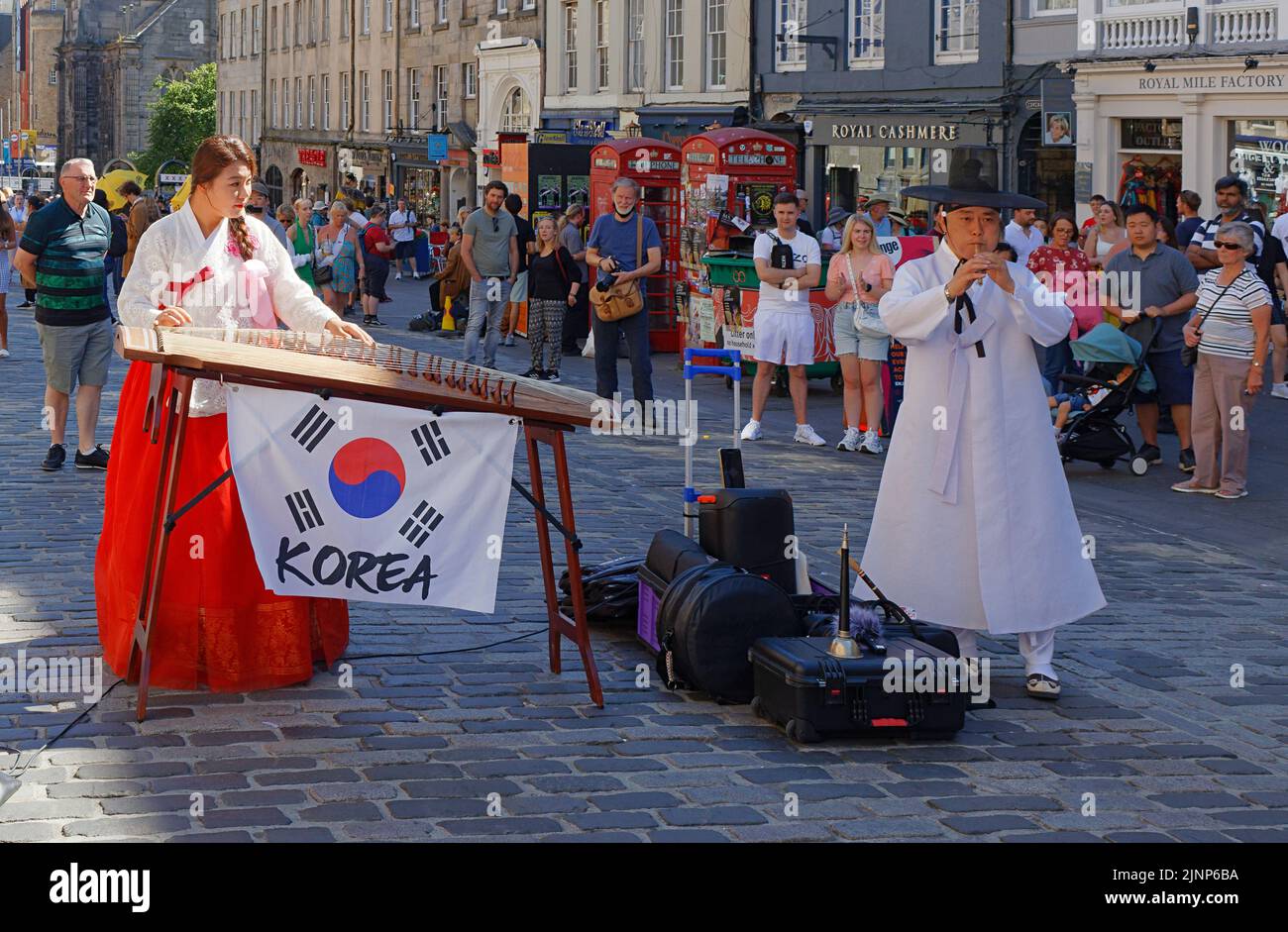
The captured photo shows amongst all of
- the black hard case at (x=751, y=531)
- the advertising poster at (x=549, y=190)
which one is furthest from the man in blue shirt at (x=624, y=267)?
the advertising poster at (x=549, y=190)

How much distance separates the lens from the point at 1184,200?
16828 millimetres

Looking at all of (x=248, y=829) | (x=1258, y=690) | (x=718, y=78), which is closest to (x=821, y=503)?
(x=1258, y=690)

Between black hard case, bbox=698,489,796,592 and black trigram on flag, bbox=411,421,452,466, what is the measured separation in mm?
1350

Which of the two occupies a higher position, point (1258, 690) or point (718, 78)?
point (718, 78)

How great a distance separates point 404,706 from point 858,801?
1793 millimetres

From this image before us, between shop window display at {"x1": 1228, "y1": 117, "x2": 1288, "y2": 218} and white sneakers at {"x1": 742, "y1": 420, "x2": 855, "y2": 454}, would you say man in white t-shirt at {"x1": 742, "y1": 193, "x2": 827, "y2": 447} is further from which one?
shop window display at {"x1": 1228, "y1": 117, "x2": 1288, "y2": 218}

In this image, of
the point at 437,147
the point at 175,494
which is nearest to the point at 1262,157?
the point at 175,494

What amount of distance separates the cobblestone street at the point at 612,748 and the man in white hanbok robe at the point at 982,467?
0.16 m

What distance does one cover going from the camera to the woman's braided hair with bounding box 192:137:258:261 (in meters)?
6.67

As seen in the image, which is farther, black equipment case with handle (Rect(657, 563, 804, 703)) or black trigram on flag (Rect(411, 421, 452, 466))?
black equipment case with handle (Rect(657, 563, 804, 703))

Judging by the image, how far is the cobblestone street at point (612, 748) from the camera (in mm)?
5215

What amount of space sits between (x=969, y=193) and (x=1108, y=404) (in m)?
6.40

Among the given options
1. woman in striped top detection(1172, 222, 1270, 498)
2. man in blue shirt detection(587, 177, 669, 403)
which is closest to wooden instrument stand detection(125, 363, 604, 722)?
woman in striped top detection(1172, 222, 1270, 498)
